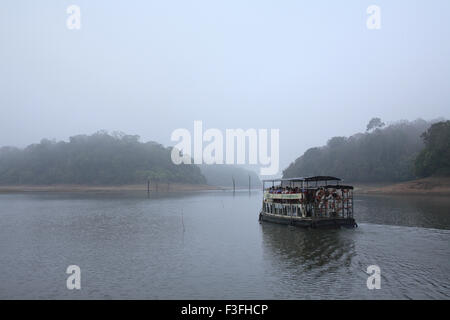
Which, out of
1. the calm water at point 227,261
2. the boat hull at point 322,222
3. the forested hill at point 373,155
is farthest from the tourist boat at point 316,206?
the forested hill at point 373,155

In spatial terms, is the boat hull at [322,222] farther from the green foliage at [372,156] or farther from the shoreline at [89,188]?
the shoreline at [89,188]

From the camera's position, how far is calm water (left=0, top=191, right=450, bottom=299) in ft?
60.6

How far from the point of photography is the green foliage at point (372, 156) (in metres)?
140

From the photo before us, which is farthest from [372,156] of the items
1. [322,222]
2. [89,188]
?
[89,188]

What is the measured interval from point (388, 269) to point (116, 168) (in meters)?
188

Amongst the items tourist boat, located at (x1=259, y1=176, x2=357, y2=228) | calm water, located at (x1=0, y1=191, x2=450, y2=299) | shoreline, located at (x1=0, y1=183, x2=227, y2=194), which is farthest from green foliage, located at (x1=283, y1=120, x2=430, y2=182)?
calm water, located at (x1=0, y1=191, x2=450, y2=299)

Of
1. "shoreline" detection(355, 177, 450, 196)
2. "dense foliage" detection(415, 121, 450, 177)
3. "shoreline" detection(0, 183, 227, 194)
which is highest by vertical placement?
"dense foliage" detection(415, 121, 450, 177)

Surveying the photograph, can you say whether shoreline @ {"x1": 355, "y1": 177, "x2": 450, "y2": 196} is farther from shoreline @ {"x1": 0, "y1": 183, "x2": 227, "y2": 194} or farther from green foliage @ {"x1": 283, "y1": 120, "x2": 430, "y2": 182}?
shoreline @ {"x1": 0, "y1": 183, "x2": 227, "y2": 194}

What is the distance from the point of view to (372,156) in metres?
154

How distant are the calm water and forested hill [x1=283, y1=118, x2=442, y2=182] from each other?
8926cm

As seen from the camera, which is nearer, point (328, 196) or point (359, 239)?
point (359, 239)
